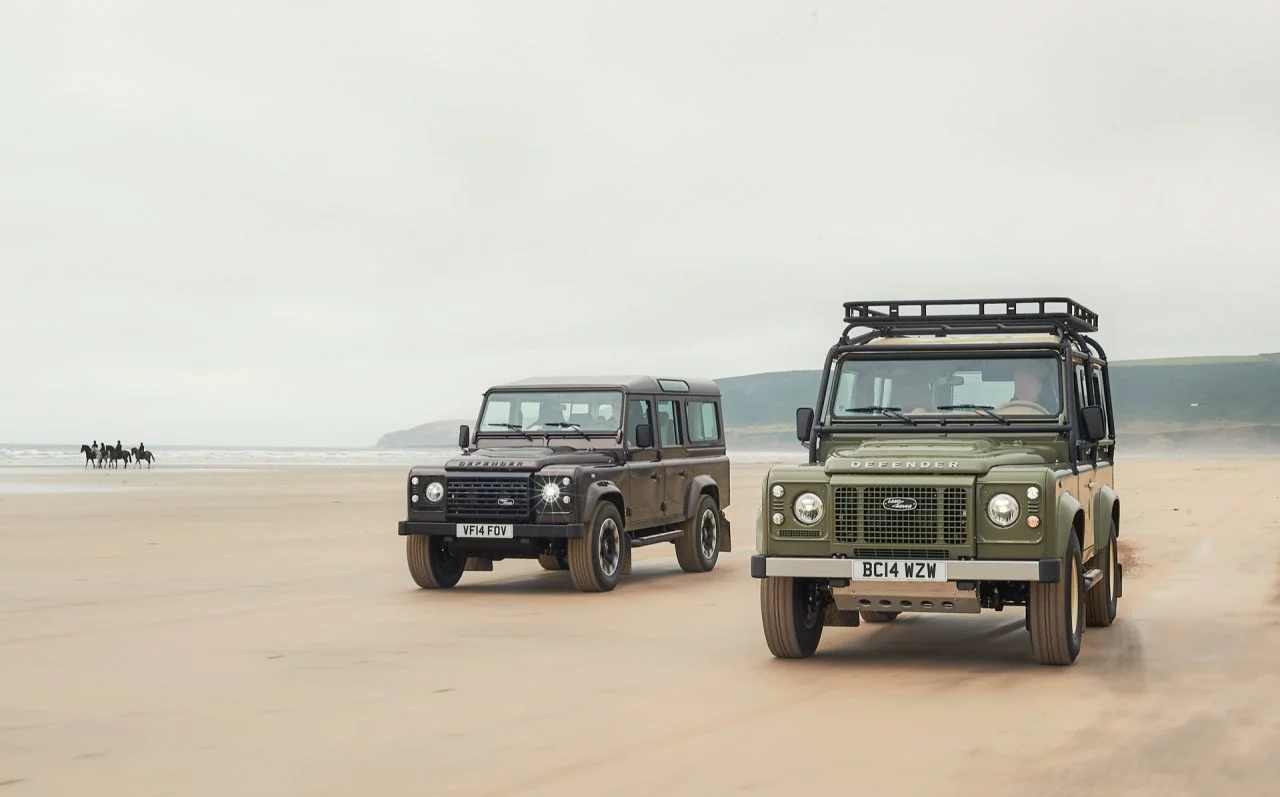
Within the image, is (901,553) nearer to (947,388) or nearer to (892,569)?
(892,569)

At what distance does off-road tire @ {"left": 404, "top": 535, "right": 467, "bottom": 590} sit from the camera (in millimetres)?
15617

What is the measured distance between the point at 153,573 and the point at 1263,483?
37.9 meters

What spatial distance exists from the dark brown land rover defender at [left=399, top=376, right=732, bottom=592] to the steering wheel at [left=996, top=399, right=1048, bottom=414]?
16.8ft

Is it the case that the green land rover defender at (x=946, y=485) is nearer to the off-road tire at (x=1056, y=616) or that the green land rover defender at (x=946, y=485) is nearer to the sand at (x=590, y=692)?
the off-road tire at (x=1056, y=616)

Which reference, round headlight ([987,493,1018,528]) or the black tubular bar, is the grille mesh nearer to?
round headlight ([987,493,1018,528])

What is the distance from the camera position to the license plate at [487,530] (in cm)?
1502

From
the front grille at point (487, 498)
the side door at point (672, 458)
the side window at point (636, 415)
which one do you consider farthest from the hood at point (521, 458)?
the side door at point (672, 458)

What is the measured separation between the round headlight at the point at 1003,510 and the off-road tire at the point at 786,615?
1362 millimetres

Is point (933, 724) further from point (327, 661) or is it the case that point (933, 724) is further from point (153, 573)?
point (153, 573)

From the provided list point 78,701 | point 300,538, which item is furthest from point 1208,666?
point 300,538

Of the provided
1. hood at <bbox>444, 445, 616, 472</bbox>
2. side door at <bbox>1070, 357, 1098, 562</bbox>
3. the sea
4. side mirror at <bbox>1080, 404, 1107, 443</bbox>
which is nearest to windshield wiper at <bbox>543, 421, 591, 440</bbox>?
hood at <bbox>444, 445, 616, 472</bbox>

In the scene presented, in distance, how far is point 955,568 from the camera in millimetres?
9602

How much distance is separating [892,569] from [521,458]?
6.41 metres

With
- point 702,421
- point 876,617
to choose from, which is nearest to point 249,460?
point 702,421
